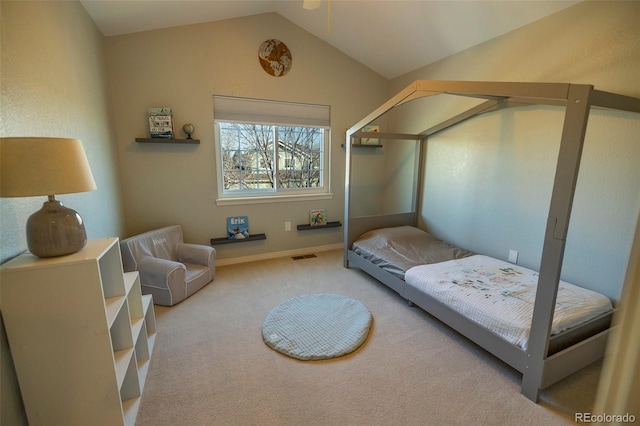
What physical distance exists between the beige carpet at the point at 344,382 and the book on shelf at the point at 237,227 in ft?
3.95

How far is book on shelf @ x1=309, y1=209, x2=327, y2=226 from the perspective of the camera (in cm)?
387

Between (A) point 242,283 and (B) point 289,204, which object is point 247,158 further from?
(A) point 242,283

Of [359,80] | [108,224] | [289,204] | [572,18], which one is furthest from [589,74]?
[108,224]

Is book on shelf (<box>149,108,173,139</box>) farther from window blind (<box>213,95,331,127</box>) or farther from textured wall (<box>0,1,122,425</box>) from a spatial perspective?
window blind (<box>213,95,331,127</box>)

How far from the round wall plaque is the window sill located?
1.48m

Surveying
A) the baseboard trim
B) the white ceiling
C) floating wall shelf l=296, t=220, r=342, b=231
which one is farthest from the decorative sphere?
floating wall shelf l=296, t=220, r=342, b=231

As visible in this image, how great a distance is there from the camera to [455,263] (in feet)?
8.43

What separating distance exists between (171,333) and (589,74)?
3.61 meters

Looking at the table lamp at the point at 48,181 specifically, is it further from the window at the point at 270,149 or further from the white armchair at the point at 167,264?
the window at the point at 270,149

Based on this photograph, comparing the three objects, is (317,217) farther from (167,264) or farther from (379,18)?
(379,18)

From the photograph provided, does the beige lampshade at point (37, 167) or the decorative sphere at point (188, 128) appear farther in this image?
the decorative sphere at point (188, 128)

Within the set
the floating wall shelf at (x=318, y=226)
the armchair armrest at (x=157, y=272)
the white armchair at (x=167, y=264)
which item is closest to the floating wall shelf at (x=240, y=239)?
the white armchair at (x=167, y=264)

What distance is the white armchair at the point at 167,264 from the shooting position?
95.6 inches

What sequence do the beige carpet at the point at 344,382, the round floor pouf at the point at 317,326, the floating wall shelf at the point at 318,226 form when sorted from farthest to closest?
1. the floating wall shelf at the point at 318,226
2. the round floor pouf at the point at 317,326
3. the beige carpet at the point at 344,382
